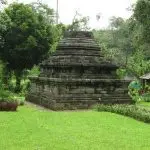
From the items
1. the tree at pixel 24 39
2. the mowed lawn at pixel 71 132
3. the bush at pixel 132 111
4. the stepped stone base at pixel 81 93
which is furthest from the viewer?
the tree at pixel 24 39

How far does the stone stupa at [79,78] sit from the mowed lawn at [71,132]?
3.49 metres

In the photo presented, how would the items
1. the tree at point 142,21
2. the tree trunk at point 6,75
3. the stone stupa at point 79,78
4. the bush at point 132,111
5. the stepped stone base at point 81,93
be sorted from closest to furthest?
the bush at point 132,111, the stepped stone base at point 81,93, the stone stupa at point 79,78, the tree at point 142,21, the tree trunk at point 6,75

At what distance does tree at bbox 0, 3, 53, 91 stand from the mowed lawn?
567 inches

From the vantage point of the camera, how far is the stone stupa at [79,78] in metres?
21.9

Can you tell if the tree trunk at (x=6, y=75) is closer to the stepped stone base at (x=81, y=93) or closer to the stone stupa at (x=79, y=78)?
the stone stupa at (x=79, y=78)

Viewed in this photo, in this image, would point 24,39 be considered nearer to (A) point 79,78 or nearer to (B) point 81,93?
(A) point 79,78

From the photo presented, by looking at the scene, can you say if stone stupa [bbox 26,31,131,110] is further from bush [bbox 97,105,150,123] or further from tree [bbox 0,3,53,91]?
tree [bbox 0,3,53,91]

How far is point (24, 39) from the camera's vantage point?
32.6 m

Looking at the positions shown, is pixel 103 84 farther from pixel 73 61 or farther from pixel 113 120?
pixel 113 120

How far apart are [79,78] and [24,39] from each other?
11.0 metres

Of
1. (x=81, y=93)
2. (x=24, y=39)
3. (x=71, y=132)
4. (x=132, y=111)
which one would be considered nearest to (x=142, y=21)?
(x=24, y=39)

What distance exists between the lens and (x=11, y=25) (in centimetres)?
3231

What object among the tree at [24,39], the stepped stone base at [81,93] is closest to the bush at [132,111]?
the stepped stone base at [81,93]

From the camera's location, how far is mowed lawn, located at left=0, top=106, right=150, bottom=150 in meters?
11.9
